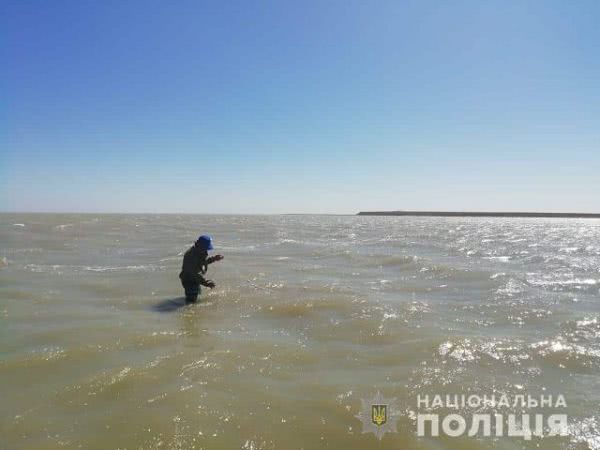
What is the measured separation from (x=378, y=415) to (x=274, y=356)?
200cm

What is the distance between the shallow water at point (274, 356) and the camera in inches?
148

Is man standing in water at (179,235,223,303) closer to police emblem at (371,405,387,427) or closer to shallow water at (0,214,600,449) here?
shallow water at (0,214,600,449)

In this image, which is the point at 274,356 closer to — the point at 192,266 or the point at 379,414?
the point at 379,414

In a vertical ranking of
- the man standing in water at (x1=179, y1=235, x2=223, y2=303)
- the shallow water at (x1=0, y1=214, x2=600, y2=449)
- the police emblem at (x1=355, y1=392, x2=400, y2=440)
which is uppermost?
the man standing in water at (x1=179, y1=235, x2=223, y2=303)

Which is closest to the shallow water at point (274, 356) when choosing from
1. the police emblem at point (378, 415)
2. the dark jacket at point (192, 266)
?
the police emblem at point (378, 415)

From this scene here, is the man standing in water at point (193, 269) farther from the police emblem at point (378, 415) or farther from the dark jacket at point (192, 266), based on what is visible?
the police emblem at point (378, 415)

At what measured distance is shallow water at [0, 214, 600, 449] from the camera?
3.75m

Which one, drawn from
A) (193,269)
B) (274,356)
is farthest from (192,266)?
(274,356)

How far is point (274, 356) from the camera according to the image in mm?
5645

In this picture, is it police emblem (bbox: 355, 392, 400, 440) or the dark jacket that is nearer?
police emblem (bbox: 355, 392, 400, 440)

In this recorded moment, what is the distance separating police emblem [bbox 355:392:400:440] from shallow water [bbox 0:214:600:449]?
11 centimetres

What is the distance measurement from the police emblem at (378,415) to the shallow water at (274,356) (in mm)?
110

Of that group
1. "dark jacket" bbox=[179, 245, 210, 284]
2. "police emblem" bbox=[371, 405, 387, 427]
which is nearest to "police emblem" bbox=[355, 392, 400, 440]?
"police emblem" bbox=[371, 405, 387, 427]

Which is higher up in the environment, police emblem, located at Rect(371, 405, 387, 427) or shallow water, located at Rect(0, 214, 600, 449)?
shallow water, located at Rect(0, 214, 600, 449)
